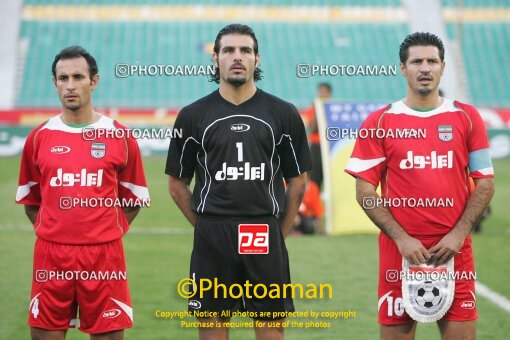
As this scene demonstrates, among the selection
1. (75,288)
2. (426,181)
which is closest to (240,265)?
(75,288)

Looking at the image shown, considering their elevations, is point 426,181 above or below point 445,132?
below

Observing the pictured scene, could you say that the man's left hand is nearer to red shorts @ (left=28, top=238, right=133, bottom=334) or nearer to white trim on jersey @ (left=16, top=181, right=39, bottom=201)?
red shorts @ (left=28, top=238, right=133, bottom=334)

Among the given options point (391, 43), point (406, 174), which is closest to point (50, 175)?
point (406, 174)

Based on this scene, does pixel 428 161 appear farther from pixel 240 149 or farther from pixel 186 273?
pixel 186 273

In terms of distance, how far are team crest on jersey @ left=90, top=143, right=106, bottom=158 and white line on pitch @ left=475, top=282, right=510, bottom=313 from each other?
4.46 meters

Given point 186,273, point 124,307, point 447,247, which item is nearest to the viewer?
point 447,247

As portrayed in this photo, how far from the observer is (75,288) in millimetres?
5078

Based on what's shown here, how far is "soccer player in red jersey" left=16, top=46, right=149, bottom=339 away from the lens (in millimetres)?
5051

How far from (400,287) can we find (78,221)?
177 cm

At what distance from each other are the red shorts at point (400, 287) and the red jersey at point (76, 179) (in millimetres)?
1484

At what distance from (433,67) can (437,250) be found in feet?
3.18

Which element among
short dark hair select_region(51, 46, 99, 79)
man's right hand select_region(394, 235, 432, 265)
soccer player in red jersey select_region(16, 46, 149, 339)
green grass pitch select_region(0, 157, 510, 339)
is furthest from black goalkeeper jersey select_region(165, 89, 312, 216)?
green grass pitch select_region(0, 157, 510, 339)

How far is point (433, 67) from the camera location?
4.95 metres

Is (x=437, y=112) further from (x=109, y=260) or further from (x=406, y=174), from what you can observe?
(x=109, y=260)
